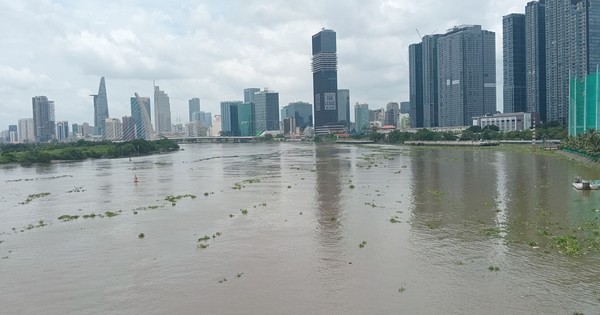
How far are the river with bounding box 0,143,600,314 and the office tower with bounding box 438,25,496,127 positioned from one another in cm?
12170

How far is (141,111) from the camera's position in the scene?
152750 mm

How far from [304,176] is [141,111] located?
126750mm

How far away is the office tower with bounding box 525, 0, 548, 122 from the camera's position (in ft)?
364

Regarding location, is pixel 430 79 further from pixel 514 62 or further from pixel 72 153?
pixel 72 153

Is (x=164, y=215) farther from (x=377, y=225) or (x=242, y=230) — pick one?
(x=377, y=225)

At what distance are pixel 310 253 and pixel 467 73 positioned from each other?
454 feet

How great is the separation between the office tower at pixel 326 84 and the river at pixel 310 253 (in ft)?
548

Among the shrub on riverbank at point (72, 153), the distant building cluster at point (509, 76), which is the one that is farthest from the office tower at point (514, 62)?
the shrub on riverbank at point (72, 153)

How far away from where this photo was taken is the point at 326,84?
19475cm

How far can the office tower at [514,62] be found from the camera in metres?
122

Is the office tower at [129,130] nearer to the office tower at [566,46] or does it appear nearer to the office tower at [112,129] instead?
the office tower at [112,129]

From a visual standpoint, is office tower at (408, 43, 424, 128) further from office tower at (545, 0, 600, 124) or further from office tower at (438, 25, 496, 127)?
office tower at (545, 0, 600, 124)

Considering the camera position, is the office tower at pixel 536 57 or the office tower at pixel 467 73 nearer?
the office tower at pixel 536 57

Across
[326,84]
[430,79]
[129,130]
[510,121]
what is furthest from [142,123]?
[510,121]
